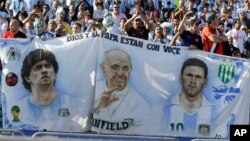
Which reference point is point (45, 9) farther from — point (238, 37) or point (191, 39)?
point (191, 39)

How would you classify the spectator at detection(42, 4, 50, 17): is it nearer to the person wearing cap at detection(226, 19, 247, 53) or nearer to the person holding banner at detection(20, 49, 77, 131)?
the person wearing cap at detection(226, 19, 247, 53)

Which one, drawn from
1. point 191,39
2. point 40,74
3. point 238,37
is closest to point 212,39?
point 191,39

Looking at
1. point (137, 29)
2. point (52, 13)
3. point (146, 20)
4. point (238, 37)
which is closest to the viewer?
point (137, 29)

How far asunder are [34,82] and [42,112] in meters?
0.46

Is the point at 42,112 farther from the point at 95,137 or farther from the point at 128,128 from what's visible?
the point at 95,137

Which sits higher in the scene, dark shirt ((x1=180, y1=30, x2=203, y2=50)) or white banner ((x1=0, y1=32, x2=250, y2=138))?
dark shirt ((x1=180, y1=30, x2=203, y2=50))

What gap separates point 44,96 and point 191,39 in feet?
9.64

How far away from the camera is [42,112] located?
12719 millimetres

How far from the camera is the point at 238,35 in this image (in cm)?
1867

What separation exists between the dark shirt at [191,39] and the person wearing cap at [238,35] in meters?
3.82

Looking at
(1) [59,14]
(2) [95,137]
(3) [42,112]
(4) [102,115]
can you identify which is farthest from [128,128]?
(1) [59,14]

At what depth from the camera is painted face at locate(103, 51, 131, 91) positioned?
1268 cm

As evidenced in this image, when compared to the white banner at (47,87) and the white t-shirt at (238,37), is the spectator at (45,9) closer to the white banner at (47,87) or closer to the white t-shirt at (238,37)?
the white t-shirt at (238,37)

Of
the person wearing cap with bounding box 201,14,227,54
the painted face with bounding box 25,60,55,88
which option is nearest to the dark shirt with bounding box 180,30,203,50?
the person wearing cap with bounding box 201,14,227,54
